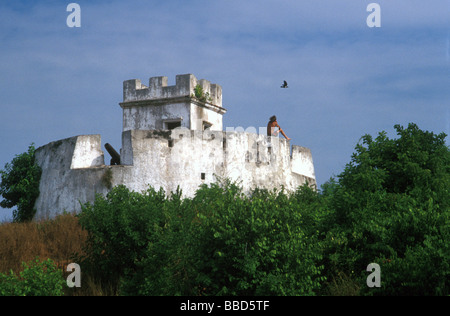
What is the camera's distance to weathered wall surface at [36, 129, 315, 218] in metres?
27.1

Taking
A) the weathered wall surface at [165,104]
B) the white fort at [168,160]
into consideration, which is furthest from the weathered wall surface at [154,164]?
the weathered wall surface at [165,104]

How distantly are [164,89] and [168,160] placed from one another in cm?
564

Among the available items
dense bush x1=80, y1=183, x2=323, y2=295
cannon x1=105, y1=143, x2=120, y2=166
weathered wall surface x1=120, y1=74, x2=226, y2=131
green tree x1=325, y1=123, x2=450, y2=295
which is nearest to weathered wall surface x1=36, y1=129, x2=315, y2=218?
cannon x1=105, y1=143, x2=120, y2=166

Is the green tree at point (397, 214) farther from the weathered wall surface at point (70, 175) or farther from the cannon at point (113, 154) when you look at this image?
the cannon at point (113, 154)

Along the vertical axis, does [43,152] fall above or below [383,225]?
above

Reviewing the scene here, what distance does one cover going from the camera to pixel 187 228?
17422mm

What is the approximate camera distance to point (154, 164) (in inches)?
1086

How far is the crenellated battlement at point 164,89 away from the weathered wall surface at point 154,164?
13.3 ft

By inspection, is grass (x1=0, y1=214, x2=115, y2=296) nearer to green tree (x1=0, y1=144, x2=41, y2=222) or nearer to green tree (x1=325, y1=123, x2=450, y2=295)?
green tree (x1=0, y1=144, x2=41, y2=222)

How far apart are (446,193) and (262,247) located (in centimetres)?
691

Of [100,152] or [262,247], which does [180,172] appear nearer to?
[100,152]
